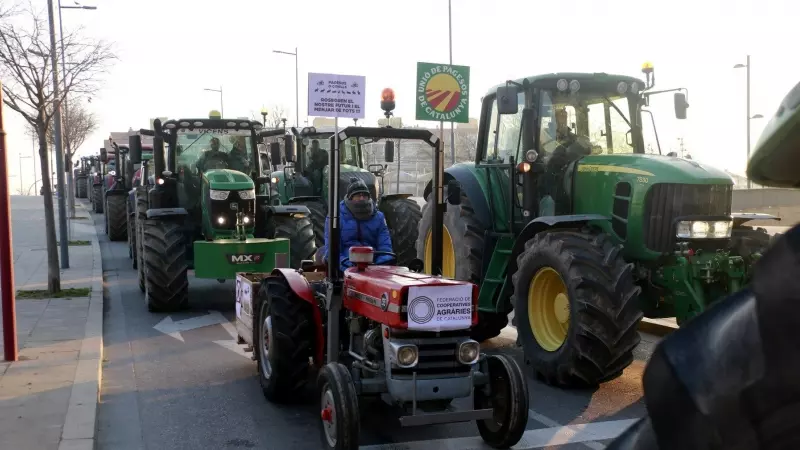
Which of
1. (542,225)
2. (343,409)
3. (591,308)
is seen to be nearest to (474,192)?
(542,225)

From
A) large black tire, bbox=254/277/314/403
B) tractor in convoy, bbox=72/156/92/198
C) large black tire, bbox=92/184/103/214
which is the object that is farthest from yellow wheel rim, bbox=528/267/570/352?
tractor in convoy, bbox=72/156/92/198

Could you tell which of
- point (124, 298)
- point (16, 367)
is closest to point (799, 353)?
point (16, 367)

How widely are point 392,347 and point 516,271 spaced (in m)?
2.77

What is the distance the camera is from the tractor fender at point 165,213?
11227 millimetres

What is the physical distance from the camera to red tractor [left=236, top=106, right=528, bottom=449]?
17.1 feet

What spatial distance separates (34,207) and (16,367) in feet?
91.9

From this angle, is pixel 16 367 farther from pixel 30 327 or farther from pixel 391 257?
pixel 391 257

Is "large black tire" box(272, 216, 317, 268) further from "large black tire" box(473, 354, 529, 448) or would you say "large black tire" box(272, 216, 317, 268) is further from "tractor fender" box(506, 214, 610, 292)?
"large black tire" box(473, 354, 529, 448)

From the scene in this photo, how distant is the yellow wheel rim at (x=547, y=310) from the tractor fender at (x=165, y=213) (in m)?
5.97

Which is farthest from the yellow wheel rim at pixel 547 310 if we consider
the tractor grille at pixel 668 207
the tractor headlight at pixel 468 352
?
the tractor headlight at pixel 468 352

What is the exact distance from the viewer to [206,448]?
5703 millimetres

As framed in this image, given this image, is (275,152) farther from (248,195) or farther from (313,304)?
(313,304)

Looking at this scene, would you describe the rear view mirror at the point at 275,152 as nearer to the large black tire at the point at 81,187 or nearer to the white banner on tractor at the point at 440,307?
the white banner on tractor at the point at 440,307

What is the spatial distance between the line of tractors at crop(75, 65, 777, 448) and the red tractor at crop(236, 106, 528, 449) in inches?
0.5
